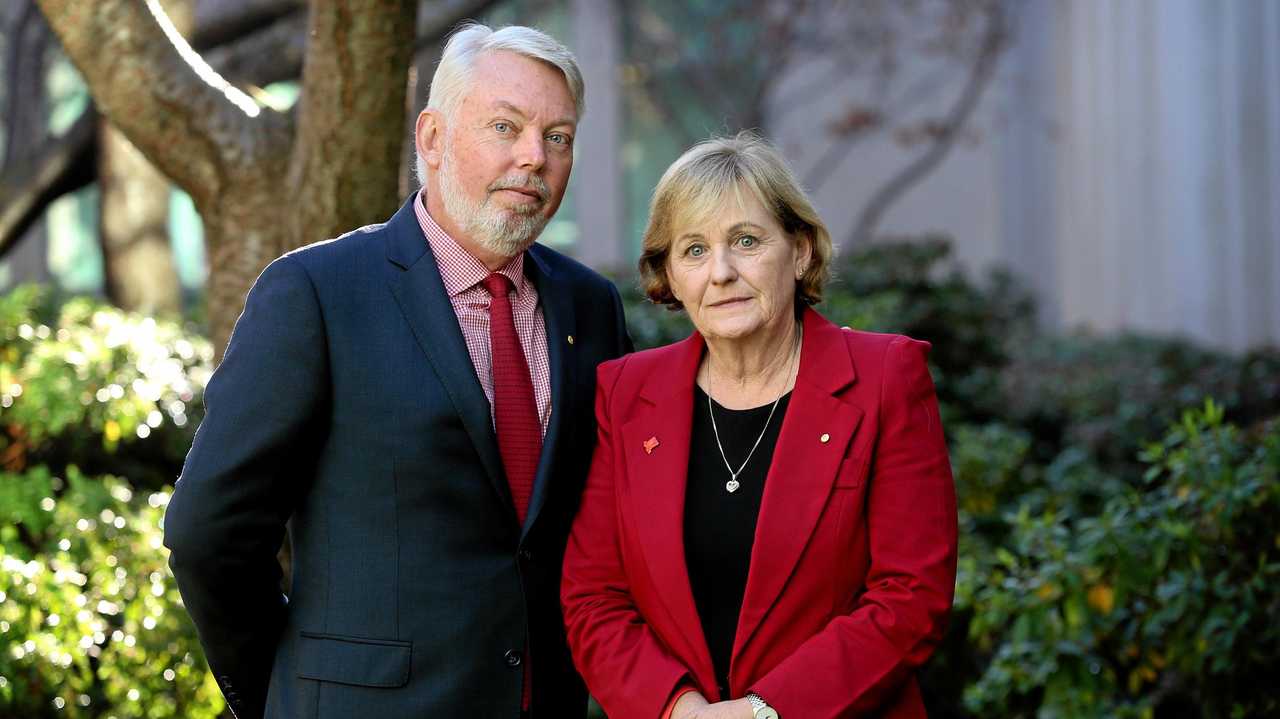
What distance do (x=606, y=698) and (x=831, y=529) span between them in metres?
0.59

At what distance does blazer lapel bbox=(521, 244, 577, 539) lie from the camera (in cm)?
327


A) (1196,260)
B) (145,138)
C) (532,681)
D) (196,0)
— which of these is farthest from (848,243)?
(532,681)

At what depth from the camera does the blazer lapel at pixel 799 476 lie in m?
3.13

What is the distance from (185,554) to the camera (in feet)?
10.2

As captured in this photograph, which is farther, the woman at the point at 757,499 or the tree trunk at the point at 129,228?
the tree trunk at the point at 129,228

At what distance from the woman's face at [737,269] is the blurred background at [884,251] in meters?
0.59

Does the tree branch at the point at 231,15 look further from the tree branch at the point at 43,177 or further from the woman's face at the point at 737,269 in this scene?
the woman's face at the point at 737,269

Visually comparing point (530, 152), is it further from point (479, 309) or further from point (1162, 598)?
point (1162, 598)

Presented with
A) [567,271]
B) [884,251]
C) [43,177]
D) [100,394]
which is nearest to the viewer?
[567,271]

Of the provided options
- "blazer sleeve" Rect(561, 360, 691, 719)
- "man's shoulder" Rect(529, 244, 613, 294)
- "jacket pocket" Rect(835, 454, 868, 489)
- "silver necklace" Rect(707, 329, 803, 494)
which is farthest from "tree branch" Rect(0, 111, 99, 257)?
"jacket pocket" Rect(835, 454, 868, 489)

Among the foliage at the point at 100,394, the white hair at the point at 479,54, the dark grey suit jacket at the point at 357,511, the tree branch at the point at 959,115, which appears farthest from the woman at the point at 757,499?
A: the tree branch at the point at 959,115

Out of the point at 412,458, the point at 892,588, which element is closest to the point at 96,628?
the point at 412,458

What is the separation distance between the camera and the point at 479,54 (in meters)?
3.34

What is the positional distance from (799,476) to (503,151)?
954mm
